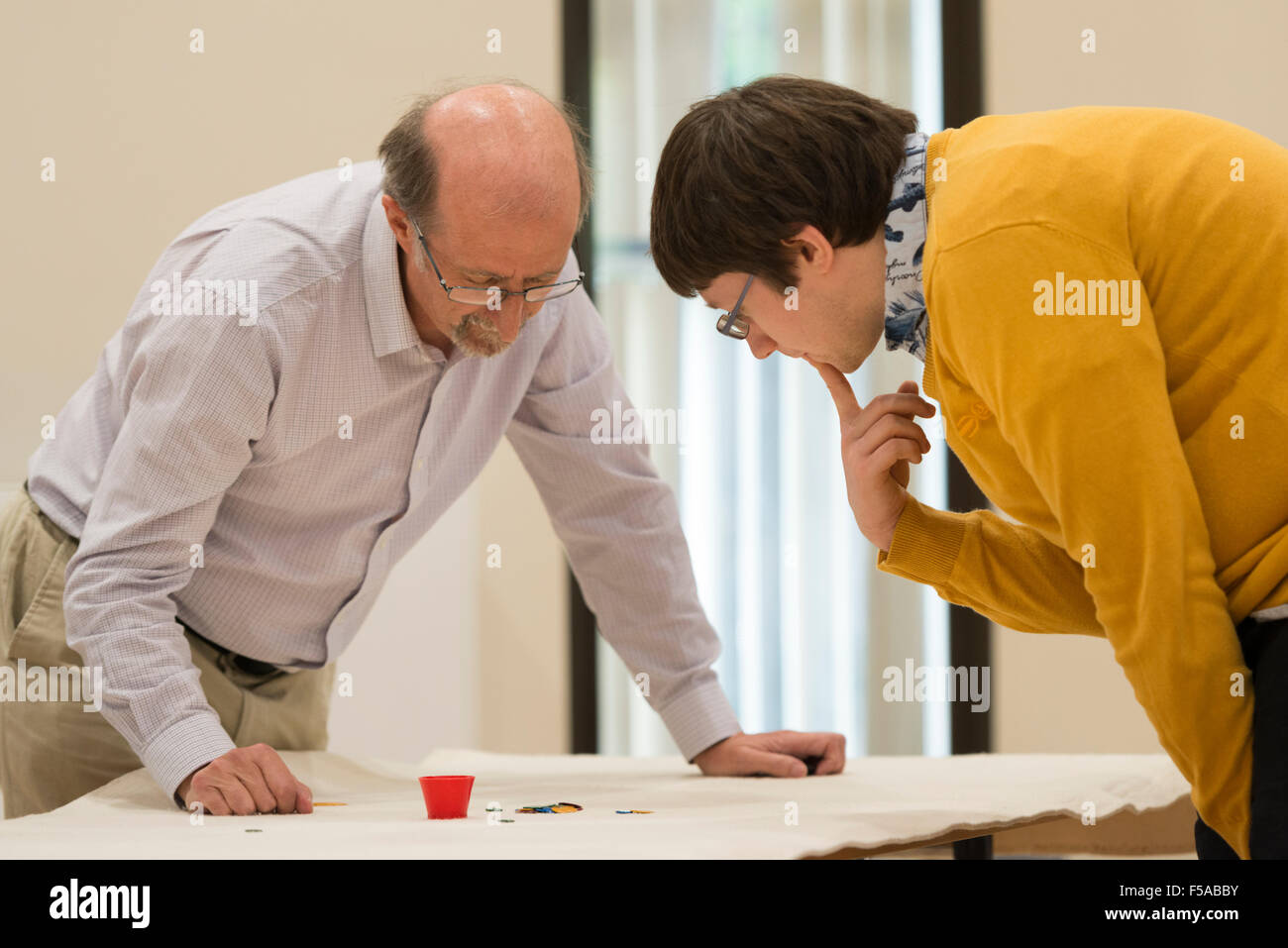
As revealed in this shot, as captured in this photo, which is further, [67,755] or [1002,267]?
[67,755]

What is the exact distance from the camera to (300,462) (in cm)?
167

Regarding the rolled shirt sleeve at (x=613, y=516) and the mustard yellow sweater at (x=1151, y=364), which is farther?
the rolled shirt sleeve at (x=613, y=516)

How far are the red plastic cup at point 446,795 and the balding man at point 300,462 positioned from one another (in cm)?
16

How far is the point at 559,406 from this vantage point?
1.94 m

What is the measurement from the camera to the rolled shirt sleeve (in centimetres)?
193

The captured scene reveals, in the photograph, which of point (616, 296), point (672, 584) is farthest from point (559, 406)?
point (616, 296)

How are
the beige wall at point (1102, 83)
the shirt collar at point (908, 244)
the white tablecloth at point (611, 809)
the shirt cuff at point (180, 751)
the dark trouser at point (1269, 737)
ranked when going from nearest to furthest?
1. the dark trouser at point (1269, 737)
2. the white tablecloth at point (611, 809)
3. the shirt collar at point (908, 244)
4. the shirt cuff at point (180, 751)
5. the beige wall at point (1102, 83)

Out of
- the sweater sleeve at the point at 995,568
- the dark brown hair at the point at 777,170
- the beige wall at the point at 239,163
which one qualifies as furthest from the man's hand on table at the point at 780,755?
the beige wall at the point at 239,163

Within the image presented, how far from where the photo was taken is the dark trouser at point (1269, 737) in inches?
37.5

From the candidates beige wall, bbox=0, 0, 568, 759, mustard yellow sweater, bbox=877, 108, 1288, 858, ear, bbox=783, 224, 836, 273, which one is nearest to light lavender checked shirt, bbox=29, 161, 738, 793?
ear, bbox=783, 224, 836, 273

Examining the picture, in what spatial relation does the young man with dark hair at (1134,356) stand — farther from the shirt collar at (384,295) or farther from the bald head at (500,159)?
the shirt collar at (384,295)

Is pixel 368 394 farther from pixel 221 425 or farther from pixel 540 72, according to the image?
pixel 540 72

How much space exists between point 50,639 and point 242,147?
2125 millimetres

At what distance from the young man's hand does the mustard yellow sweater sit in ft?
0.73
